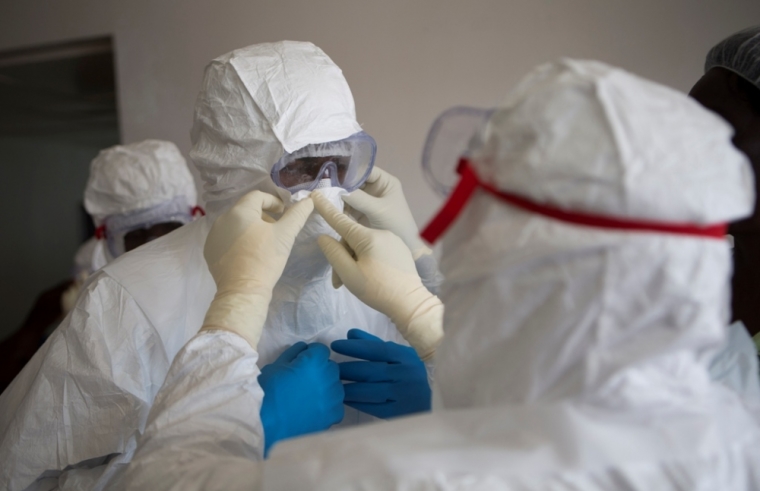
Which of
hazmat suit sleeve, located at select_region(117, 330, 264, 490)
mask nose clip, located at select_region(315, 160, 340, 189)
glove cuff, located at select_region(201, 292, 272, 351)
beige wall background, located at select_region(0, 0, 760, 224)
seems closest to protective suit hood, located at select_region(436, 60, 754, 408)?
hazmat suit sleeve, located at select_region(117, 330, 264, 490)

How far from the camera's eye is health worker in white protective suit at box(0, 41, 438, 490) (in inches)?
47.9

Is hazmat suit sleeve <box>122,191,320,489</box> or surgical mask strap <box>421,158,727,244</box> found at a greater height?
surgical mask strap <box>421,158,727,244</box>

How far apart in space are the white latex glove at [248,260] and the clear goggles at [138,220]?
3.80 ft

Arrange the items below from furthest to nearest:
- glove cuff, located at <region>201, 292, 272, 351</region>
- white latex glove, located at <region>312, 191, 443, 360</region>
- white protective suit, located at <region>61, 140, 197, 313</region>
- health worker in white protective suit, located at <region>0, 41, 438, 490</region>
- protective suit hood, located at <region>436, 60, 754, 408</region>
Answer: white protective suit, located at <region>61, 140, 197, 313</region>
health worker in white protective suit, located at <region>0, 41, 438, 490</region>
white latex glove, located at <region>312, 191, 443, 360</region>
glove cuff, located at <region>201, 292, 272, 351</region>
protective suit hood, located at <region>436, 60, 754, 408</region>

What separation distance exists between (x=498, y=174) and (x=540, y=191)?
2.1 inches

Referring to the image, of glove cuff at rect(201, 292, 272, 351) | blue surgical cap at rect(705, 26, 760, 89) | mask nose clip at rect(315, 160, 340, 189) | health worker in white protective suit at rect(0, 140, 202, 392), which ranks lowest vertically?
health worker in white protective suit at rect(0, 140, 202, 392)

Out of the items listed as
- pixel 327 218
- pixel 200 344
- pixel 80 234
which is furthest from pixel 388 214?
pixel 80 234

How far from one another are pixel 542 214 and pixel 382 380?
75 cm

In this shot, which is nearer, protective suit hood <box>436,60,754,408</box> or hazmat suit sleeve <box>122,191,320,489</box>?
protective suit hood <box>436,60,754,408</box>

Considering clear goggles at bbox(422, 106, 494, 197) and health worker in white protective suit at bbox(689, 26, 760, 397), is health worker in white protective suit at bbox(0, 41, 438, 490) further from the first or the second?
health worker in white protective suit at bbox(689, 26, 760, 397)

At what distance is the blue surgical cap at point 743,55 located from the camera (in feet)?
3.67

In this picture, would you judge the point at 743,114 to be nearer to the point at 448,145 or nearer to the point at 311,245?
the point at 448,145

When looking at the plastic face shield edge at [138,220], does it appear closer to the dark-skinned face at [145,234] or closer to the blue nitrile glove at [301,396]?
the dark-skinned face at [145,234]

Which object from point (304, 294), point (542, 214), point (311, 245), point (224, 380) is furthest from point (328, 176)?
point (542, 214)
